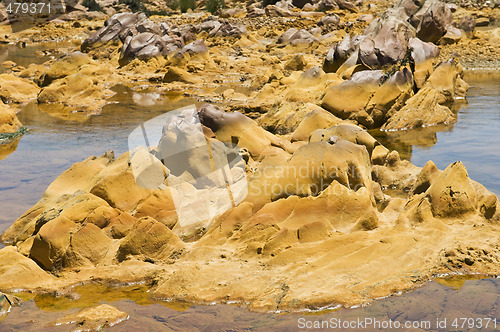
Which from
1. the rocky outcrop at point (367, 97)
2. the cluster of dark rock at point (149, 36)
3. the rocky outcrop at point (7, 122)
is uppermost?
the rocky outcrop at point (367, 97)

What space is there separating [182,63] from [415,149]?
10.6 meters

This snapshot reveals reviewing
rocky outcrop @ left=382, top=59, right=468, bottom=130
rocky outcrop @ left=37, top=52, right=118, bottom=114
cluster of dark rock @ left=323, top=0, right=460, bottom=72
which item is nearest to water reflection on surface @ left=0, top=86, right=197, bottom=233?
rocky outcrop @ left=37, top=52, right=118, bottom=114

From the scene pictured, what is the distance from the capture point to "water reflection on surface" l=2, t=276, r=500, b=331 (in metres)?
4.72

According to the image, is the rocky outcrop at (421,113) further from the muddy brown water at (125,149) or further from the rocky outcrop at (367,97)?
the muddy brown water at (125,149)

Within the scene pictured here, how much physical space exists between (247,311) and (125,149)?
614 cm

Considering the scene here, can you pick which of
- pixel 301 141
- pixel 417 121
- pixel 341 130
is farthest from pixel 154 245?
pixel 417 121

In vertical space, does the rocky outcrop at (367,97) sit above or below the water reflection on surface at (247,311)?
below

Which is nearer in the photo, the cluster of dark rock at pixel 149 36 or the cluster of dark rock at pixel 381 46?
the cluster of dark rock at pixel 381 46

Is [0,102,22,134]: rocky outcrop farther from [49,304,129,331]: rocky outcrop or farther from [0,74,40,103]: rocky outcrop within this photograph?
[49,304,129,331]: rocky outcrop

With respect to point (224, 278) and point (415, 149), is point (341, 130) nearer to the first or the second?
point (415, 149)

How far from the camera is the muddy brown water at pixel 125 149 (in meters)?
4.76

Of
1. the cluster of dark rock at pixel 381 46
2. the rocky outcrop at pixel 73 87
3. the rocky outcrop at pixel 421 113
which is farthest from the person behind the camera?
the rocky outcrop at pixel 73 87

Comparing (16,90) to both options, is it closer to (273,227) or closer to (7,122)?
(7,122)

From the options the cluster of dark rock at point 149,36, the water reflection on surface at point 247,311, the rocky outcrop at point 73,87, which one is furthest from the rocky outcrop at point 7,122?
the cluster of dark rock at point 149,36
